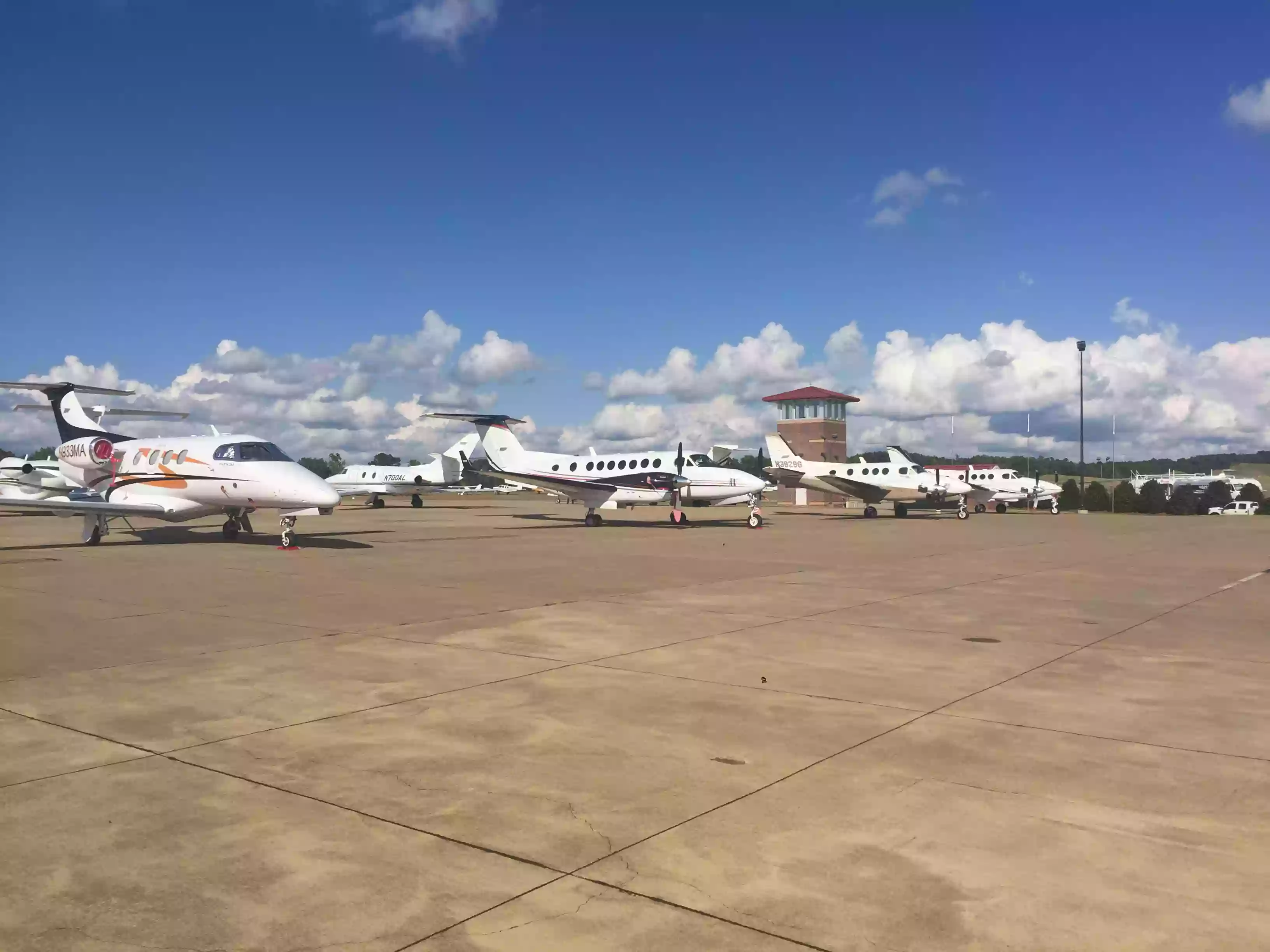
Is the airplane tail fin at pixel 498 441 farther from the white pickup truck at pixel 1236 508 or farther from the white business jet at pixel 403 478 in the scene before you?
the white pickup truck at pixel 1236 508

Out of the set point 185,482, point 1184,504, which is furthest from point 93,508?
point 1184,504

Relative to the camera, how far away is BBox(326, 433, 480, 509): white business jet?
57.8 meters

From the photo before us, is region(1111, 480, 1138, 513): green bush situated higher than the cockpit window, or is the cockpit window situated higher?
the cockpit window

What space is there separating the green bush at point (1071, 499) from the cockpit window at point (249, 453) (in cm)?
5898

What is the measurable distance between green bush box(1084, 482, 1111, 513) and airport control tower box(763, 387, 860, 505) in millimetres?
18390

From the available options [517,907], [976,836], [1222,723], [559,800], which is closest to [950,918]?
[976,836]

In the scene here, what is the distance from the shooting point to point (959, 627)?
422 inches

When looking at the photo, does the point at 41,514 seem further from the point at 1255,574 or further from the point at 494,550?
the point at 1255,574

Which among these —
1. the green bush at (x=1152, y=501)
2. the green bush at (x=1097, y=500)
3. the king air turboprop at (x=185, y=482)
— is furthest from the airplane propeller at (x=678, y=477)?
the green bush at (x=1152, y=501)

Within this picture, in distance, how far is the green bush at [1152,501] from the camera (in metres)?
66.5

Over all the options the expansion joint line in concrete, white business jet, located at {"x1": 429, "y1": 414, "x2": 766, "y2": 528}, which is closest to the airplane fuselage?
white business jet, located at {"x1": 429, "y1": 414, "x2": 766, "y2": 528}

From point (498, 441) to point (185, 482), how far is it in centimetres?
1574

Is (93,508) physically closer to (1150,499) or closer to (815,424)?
(815,424)

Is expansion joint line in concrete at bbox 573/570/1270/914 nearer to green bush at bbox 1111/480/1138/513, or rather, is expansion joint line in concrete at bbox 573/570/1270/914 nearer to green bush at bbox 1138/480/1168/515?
green bush at bbox 1111/480/1138/513
